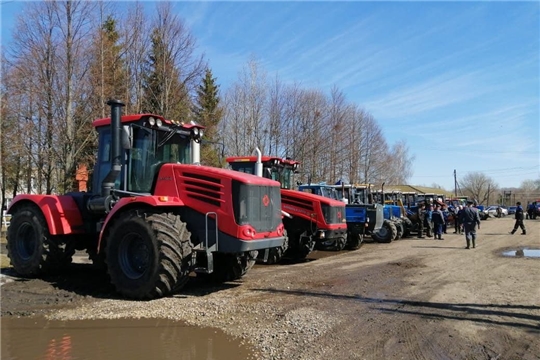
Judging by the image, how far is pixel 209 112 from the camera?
32.0 metres

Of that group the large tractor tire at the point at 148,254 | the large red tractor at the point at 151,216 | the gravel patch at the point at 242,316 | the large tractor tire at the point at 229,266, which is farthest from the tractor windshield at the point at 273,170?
the gravel patch at the point at 242,316

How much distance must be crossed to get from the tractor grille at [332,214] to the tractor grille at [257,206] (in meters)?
4.03

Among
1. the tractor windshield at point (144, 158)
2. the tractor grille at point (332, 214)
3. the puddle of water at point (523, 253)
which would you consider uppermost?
the tractor windshield at point (144, 158)

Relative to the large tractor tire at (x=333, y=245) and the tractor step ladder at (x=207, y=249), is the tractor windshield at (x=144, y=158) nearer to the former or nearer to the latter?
the tractor step ladder at (x=207, y=249)

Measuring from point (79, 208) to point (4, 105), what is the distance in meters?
12.0

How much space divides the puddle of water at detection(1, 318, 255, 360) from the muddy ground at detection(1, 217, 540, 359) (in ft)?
0.96

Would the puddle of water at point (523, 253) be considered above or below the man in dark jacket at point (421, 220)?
below

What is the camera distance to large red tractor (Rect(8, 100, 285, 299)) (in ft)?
24.4

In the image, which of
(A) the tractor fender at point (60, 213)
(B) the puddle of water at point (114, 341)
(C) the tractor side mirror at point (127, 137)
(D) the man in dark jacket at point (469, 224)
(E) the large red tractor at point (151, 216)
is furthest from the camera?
(D) the man in dark jacket at point (469, 224)

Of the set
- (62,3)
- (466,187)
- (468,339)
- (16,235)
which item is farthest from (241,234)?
(466,187)

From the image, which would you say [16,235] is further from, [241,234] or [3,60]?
[3,60]

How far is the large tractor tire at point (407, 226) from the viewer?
23.2 m

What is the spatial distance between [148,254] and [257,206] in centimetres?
198

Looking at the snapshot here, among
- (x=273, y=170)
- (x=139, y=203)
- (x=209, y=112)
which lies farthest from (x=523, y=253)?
(x=209, y=112)
